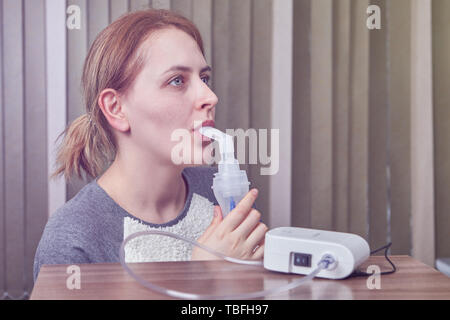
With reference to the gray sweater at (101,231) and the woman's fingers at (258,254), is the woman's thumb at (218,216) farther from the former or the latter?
the gray sweater at (101,231)

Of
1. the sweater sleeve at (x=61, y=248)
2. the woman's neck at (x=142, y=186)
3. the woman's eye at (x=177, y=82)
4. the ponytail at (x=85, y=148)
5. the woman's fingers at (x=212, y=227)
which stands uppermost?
the woman's eye at (x=177, y=82)

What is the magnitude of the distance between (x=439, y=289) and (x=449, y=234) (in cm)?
125

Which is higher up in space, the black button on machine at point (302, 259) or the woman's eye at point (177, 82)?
the woman's eye at point (177, 82)

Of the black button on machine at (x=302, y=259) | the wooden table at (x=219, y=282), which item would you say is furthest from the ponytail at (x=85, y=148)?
the black button on machine at (x=302, y=259)

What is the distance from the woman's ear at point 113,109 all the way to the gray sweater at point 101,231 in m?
0.14

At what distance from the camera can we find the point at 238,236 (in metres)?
0.73

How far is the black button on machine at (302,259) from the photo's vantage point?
60cm

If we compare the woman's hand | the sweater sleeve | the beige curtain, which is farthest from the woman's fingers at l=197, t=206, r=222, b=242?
the beige curtain

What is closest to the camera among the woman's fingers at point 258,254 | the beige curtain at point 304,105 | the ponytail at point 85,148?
the woman's fingers at point 258,254

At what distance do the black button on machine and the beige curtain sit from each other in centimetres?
96

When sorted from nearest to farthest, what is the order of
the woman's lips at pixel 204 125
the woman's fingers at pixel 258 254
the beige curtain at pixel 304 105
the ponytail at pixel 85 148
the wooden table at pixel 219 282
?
the wooden table at pixel 219 282
the woman's fingers at pixel 258 254
the woman's lips at pixel 204 125
the ponytail at pixel 85 148
the beige curtain at pixel 304 105

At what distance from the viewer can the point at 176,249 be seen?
101cm

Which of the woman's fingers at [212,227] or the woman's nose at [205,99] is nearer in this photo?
the woman's fingers at [212,227]

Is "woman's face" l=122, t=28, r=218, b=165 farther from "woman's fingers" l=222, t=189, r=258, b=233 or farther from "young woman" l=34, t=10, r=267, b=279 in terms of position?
"woman's fingers" l=222, t=189, r=258, b=233
